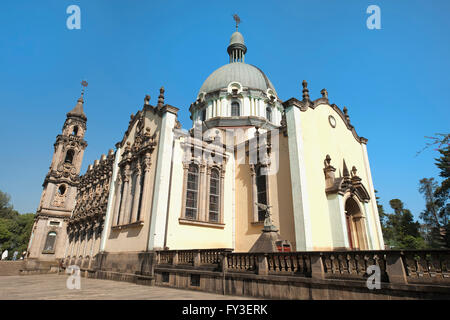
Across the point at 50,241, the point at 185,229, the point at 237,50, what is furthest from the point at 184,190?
the point at 50,241

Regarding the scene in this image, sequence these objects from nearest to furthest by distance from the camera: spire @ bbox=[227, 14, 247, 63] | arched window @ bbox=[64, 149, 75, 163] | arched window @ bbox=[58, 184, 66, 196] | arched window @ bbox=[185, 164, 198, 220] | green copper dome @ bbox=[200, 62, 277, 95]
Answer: arched window @ bbox=[185, 164, 198, 220] → green copper dome @ bbox=[200, 62, 277, 95] → spire @ bbox=[227, 14, 247, 63] → arched window @ bbox=[58, 184, 66, 196] → arched window @ bbox=[64, 149, 75, 163]

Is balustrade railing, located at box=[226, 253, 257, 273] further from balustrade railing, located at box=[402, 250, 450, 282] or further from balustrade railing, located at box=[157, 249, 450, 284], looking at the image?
balustrade railing, located at box=[402, 250, 450, 282]

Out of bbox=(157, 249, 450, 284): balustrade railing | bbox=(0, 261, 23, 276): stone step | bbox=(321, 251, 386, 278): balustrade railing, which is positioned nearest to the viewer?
bbox=(157, 249, 450, 284): balustrade railing

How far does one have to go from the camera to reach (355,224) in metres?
15.9

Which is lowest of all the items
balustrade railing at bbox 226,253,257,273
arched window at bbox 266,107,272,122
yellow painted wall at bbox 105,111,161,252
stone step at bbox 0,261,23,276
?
stone step at bbox 0,261,23,276

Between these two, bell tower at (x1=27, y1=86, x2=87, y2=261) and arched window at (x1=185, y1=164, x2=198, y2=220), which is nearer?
arched window at (x1=185, y1=164, x2=198, y2=220)

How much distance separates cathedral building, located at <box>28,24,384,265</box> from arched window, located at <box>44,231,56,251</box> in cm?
1340

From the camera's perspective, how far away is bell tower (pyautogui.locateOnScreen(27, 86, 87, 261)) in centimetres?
3098

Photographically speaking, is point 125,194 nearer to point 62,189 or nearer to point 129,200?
point 129,200

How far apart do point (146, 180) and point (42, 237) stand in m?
24.3

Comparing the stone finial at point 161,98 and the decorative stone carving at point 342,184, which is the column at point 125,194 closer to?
the stone finial at point 161,98

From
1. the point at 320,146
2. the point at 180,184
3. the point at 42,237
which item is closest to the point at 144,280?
the point at 180,184

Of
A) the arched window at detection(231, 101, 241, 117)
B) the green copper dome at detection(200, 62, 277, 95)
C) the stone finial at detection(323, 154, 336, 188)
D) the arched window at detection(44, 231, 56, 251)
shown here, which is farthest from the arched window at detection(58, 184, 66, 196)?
the stone finial at detection(323, 154, 336, 188)

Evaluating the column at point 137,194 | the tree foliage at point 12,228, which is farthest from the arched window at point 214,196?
the tree foliage at point 12,228
